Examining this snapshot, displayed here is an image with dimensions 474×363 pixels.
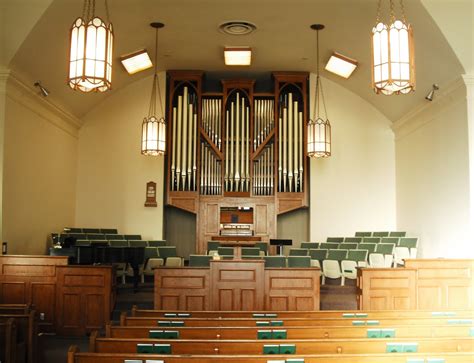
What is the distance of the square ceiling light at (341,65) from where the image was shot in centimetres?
1140

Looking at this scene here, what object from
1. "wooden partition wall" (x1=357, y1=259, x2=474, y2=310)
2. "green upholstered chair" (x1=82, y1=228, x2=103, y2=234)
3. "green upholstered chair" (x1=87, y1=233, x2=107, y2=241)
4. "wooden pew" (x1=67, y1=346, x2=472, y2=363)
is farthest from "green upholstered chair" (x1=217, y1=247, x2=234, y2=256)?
"wooden pew" (x1=67, y1=346, x2=472, y2=363)

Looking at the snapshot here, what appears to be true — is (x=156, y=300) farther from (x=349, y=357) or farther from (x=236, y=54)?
(x=236, y=54)

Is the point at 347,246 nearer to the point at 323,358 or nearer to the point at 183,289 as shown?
the point at 183,289

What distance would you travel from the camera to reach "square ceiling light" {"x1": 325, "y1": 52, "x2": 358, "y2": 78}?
449 inches

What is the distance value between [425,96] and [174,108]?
5.70m

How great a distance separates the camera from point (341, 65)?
11852mm

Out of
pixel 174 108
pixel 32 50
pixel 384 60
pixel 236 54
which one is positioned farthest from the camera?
pixel 174 108

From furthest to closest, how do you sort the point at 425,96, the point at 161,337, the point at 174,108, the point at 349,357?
the point at 174,108 < the point at 425,96 < the point at 161,337 < the point at 349,357

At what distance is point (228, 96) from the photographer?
519 inches

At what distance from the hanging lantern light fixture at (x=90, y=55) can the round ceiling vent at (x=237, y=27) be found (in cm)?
550

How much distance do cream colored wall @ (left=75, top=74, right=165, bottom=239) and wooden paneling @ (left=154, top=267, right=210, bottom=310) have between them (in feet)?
19.3

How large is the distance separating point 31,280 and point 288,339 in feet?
15.4

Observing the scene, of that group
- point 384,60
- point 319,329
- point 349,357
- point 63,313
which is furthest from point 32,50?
point 349,357

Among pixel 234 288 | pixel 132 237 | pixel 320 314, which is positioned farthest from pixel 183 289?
pixel 132 237
